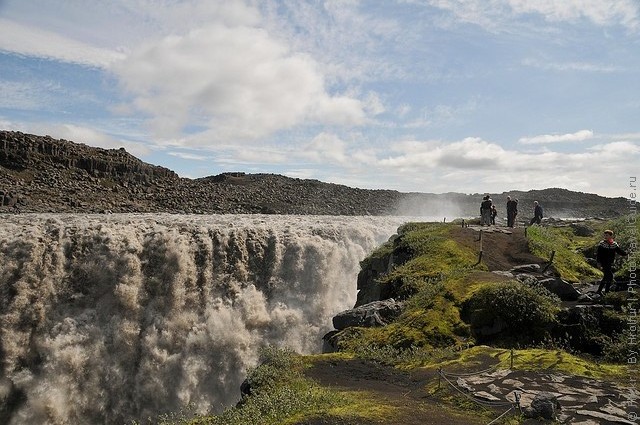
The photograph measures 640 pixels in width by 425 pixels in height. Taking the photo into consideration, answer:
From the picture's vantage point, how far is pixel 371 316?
16.1 metres

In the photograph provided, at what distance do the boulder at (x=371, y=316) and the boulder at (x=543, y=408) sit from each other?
26.3ft

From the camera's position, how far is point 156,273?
27.4 m

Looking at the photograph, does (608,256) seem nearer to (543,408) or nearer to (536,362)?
(536,362)

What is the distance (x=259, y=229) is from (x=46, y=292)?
527 inches

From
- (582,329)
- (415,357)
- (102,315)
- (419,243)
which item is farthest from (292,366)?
(102,315)

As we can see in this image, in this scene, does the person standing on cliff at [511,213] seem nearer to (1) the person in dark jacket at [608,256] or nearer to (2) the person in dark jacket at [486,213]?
(2) the person in dark jacket at [486,213]

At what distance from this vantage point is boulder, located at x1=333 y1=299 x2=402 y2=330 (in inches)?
628

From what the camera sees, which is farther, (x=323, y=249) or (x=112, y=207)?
(x=112, y=207)

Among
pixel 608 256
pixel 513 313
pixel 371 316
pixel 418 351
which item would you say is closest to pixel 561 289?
pixel 608 256

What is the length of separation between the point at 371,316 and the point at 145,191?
235 ft

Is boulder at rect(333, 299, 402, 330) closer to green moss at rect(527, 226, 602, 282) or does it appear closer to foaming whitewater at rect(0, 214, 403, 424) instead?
green moss at rect(527, 226, 602, 282)

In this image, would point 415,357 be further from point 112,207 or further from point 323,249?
point 112,207

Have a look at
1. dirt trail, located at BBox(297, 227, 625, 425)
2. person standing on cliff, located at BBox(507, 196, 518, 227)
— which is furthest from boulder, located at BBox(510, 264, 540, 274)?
person standing on cliff, located at BBox(507, 196, 518, 227)

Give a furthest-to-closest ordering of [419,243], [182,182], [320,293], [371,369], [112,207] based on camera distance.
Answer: [182,182], [112,207], [320,293], [419,243], [371,369]
